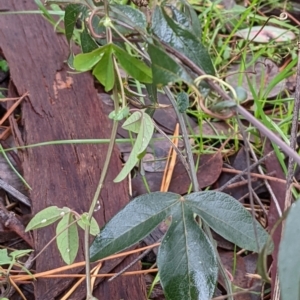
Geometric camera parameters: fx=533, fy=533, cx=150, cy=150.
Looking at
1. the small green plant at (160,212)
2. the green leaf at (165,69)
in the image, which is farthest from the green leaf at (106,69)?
the green leaf at (165,69)

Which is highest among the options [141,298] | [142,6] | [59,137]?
[142,6]

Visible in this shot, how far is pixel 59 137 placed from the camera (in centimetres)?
117

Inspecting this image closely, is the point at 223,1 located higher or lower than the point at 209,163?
higher

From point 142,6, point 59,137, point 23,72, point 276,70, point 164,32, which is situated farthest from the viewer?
point 276,70

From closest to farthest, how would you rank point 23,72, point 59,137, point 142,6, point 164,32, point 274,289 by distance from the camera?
point 164,32
point 142,6
point 274,289
point 59,137
point 23,72

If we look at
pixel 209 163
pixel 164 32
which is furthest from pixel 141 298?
pixel 164 32

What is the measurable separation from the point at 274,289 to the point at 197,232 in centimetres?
24

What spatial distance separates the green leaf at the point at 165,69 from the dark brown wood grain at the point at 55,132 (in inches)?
19.6

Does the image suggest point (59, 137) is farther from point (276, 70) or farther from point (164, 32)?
point (276, 70)

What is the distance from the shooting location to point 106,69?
0.73m

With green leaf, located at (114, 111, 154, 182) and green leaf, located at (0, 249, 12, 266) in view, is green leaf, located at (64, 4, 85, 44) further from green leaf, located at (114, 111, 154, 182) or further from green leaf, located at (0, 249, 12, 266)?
green leaf, located at (0, 249, 12, 266)

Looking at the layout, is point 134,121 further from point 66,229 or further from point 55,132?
point 55,132

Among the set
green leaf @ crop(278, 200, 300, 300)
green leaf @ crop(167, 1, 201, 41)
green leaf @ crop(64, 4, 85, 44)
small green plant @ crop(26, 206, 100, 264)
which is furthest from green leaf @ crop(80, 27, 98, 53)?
green leaf @ crop(278, 200, 300, 300)

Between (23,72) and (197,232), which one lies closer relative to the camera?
(197,232)
